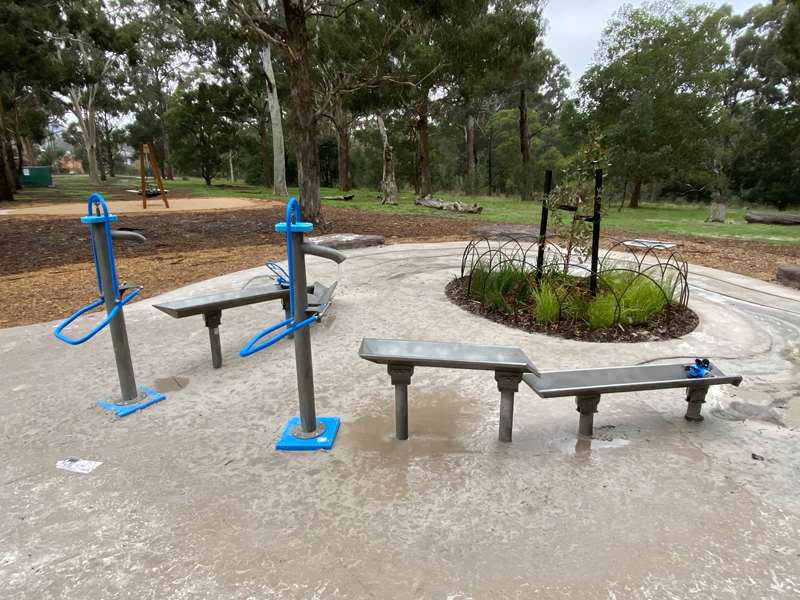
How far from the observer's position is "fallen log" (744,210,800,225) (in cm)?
1653

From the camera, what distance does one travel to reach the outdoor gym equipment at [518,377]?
2.52m

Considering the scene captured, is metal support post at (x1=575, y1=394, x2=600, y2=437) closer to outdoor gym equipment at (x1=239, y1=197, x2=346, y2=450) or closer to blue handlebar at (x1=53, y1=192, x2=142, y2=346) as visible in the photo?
outdoor gym equipment at (x1=239, y1=197, x2=346, y2=450)

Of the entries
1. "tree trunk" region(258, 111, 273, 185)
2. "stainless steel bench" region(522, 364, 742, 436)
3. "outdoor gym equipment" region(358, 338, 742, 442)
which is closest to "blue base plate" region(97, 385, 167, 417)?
"outdoor gym equipment" region(358, 338, 742, 442)

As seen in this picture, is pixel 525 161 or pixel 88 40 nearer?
pixel 88 40

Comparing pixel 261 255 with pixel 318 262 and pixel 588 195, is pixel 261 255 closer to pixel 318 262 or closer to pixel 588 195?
pixel 318 262

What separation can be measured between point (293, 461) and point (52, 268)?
291 inches

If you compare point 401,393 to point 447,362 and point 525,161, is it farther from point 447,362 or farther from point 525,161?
point 525,161

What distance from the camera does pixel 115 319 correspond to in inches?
117

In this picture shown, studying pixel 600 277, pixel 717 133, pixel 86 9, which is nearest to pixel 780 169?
pixel 717 133

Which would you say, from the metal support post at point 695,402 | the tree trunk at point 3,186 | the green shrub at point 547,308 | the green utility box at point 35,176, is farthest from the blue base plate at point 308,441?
the green utility box at point 35,176

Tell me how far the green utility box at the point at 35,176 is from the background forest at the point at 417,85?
580mm

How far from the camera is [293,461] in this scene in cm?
249

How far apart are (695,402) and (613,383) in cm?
65

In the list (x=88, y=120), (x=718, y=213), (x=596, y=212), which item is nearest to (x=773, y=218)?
(x=718, y=213)
